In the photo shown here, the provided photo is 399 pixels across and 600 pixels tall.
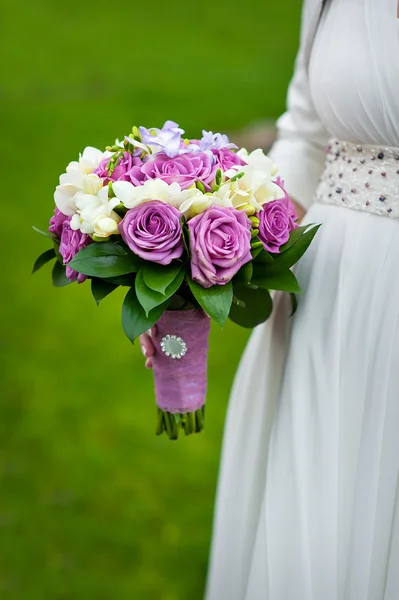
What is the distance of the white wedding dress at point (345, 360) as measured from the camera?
1.14m

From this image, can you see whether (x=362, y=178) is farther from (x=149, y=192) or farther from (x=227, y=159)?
(x=149, y=192)

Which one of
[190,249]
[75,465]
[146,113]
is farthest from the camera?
[146,113]

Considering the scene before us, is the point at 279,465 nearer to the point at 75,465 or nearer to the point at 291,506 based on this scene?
the point at 291,506

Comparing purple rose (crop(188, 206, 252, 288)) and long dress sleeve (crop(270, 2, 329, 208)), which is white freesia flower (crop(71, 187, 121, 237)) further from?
long dress sleeve (crop(270, 2, 329, 208))

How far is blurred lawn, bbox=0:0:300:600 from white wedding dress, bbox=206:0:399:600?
99 cm

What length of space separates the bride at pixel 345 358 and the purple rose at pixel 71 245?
21 centimetres

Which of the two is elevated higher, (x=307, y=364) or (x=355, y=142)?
(x=355, y=142)

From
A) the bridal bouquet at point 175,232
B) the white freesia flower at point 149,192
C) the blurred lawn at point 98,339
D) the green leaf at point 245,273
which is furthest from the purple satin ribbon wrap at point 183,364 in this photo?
the blurred lawn at point 98,339

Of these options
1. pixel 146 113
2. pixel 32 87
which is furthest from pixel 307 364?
pixel 32 87

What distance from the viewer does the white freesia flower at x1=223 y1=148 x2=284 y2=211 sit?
3.64ft

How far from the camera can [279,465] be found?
4.14 ft

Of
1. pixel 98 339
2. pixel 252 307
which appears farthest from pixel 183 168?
pixel 98 339

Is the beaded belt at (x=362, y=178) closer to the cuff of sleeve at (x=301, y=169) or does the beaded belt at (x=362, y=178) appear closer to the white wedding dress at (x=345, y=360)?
the white wedding dress at (x=345, y=360)

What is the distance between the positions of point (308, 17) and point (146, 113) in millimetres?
3217
